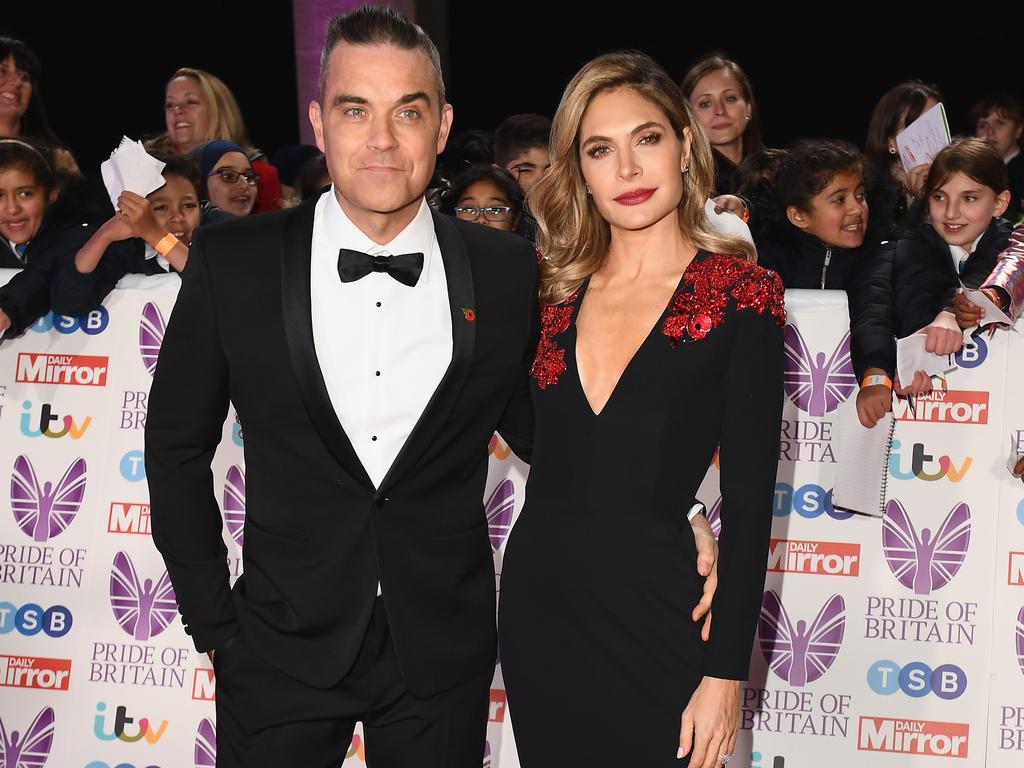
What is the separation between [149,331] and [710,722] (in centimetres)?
205

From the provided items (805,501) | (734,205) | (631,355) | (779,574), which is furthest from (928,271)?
(631,355)

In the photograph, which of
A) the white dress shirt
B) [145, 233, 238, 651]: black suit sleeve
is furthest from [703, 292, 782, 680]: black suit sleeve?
[145, 233, 238, 651]: black suit sleeve

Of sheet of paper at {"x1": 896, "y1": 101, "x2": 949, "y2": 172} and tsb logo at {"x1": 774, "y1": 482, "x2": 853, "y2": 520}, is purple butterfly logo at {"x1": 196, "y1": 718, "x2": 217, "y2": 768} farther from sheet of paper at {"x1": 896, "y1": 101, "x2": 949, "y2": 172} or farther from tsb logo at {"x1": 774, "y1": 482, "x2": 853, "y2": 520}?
sheet of paper at {"x1": 896, "y1": 101, "x2": 949, "y2": 172}

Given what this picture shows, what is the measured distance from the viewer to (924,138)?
408 centimetres

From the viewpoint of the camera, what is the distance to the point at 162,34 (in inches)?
380

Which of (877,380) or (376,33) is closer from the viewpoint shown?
(376,33)

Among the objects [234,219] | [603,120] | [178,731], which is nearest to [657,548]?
[603,120]

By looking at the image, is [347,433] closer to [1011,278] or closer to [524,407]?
[524,407]

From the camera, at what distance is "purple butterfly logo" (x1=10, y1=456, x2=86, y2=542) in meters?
3.43

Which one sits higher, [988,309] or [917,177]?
[917,177]

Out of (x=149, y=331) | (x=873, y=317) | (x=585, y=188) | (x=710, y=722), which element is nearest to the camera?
(x=710, y=722)

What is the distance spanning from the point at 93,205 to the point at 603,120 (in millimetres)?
2414

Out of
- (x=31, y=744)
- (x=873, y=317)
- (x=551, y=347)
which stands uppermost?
(x=873, y=317)

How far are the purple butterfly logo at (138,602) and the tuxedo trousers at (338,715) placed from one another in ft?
4.19
